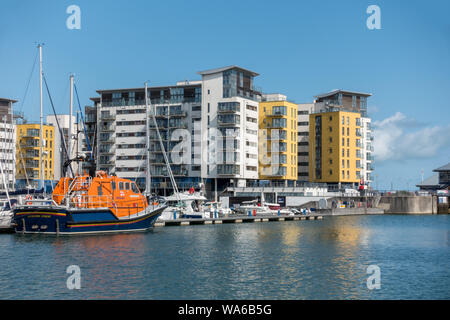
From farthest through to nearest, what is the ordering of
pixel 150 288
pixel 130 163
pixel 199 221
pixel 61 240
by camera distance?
pixel 130 163, pixel 199 221, pixel 61 240, pixel 150 288

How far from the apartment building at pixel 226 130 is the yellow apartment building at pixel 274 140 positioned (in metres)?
2.83

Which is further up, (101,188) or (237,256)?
(101,188)

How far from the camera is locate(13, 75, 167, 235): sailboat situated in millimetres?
58031

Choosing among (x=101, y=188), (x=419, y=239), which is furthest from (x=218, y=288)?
(x=419, y=239)

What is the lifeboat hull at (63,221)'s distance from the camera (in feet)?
190

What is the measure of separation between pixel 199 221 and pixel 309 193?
2119 inches

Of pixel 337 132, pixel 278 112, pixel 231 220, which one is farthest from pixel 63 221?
pixel 337 132

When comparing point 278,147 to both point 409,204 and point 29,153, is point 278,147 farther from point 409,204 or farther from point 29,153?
point 29,153

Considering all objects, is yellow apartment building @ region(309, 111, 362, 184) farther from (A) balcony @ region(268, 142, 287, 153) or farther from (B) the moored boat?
(B) the moored boat

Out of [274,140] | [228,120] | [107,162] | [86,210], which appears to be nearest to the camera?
[86,210]

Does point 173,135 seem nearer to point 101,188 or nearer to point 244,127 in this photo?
point 244,127

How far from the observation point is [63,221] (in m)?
57.9

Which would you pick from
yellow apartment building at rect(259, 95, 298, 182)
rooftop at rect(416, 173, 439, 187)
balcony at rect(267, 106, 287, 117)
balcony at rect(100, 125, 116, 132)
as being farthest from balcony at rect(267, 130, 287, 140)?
rooftop at rect(416, 173, 439, 187)

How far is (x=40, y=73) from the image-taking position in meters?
77.4
